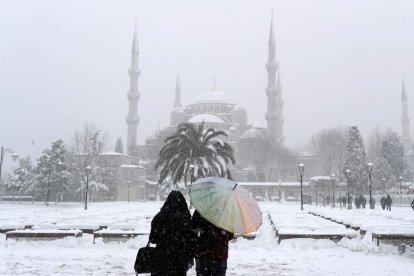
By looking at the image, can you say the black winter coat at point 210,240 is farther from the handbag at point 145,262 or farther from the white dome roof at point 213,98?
the white dome roof at point 213,98

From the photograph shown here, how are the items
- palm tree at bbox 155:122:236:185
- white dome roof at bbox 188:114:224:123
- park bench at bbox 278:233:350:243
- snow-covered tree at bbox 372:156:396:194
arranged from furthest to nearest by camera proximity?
white dome roof at bbox 188:114:224:123 → snow-covered tree at bbox 372:156:396:194 → palm tree at bbox 155:122:236:185 → park bench at bbox 278:233:350:243

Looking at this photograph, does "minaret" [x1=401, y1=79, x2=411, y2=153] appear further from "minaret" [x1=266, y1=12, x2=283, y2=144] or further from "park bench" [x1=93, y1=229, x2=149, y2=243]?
"park bench" [x1=93, y1=229, x2=149, y2=243]

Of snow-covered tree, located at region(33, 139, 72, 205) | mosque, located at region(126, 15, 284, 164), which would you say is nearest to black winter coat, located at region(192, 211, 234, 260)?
snow-covered tree, located at region(33, 139, 72, 205)

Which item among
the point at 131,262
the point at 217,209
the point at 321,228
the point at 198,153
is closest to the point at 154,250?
the point at 217,209

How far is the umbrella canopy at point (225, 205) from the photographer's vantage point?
4.60 metres

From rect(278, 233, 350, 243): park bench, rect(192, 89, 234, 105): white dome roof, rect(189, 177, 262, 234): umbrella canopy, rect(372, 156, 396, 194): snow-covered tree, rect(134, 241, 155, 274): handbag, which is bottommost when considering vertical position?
rect(278, 233, 350, 243): park bench

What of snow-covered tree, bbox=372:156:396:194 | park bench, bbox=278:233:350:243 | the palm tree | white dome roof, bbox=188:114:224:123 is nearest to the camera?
park bench, bbox=278:233:350:243

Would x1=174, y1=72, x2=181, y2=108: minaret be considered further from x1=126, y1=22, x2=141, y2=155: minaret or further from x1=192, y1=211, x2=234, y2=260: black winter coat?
x1=192, y1=211, x2=234, y2=260: black winter coat

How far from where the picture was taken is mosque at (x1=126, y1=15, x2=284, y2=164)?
7275 cm

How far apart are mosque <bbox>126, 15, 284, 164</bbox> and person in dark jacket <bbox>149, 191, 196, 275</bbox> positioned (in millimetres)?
64526

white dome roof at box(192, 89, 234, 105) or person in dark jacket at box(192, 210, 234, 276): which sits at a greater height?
white dome roof at box(192, 89, 234, 105)

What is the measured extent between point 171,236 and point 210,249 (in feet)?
2.31

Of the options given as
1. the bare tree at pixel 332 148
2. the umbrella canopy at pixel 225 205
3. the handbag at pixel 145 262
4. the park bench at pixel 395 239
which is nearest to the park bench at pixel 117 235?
→ the park bench at pixel 395 239

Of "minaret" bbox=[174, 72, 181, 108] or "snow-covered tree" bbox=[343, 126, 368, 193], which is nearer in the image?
"snow-covered tree" bbox=[343, 126, 368, 193]
